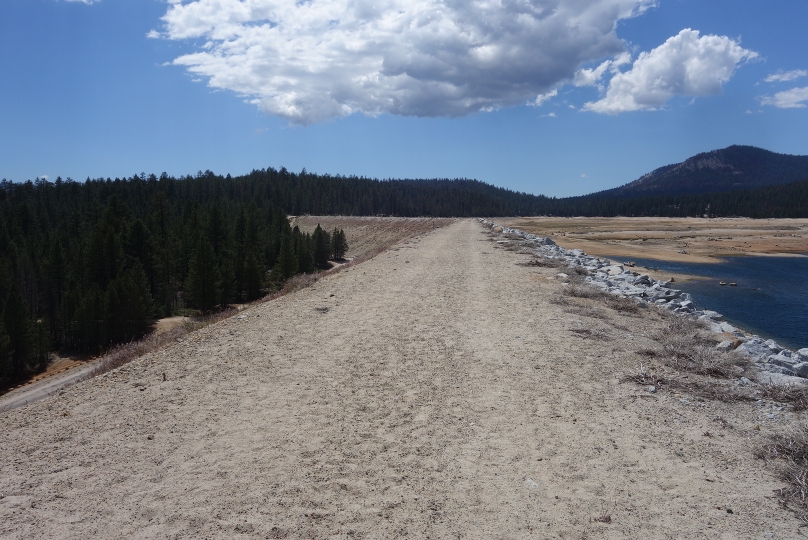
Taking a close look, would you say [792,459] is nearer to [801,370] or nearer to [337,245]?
[801,370]

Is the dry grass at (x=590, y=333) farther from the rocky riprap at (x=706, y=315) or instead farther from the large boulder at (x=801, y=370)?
the large boulder at (x=801, y=370)

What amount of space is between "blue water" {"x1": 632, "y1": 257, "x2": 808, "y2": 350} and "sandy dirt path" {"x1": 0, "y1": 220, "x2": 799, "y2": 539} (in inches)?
458

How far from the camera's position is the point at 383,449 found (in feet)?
20.3

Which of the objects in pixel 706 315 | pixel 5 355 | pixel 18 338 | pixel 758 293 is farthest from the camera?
pixel 18 338

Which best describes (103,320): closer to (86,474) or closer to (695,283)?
(86,474)

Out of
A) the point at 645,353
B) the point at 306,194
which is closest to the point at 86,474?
the point at 645,353

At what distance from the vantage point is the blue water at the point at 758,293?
1903 centimetres

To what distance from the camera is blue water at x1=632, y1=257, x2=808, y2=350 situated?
19031mm

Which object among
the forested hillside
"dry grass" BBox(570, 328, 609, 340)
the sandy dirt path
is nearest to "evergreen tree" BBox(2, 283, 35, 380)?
the forested hillside

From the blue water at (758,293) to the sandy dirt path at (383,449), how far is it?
458 inches

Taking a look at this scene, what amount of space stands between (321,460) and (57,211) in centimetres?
11695

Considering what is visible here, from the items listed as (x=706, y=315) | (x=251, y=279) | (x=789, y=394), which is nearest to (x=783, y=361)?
(x=789, y=394)

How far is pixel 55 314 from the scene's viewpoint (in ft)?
159

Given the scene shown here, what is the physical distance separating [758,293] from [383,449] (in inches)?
1126
